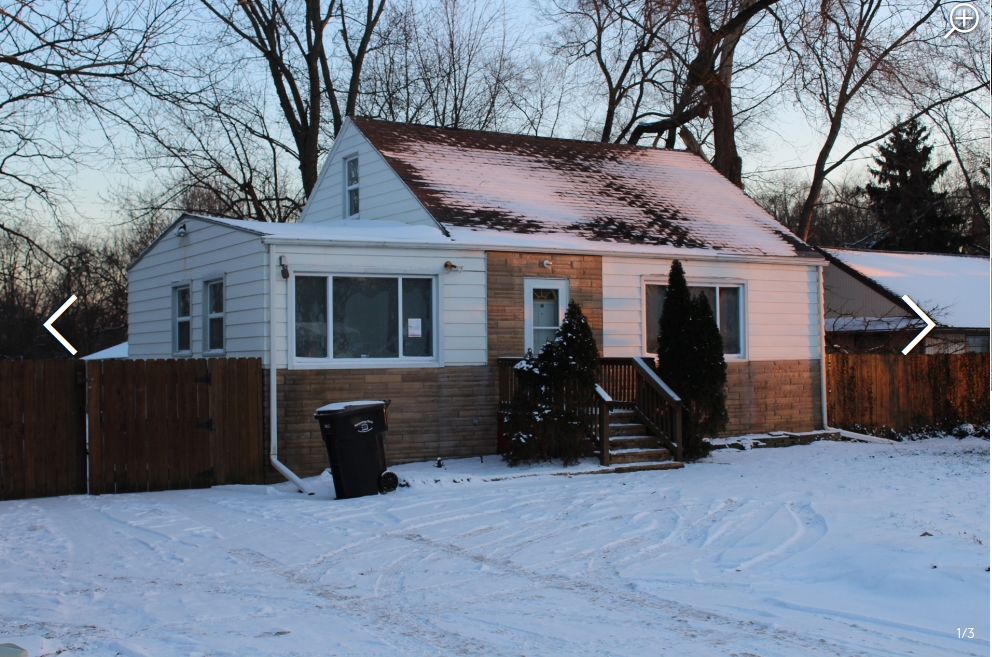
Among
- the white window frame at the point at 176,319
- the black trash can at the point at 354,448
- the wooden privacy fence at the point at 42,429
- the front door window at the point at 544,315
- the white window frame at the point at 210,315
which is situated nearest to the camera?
the black trash can at the point at 354,448

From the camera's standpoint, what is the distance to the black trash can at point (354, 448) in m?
11.8

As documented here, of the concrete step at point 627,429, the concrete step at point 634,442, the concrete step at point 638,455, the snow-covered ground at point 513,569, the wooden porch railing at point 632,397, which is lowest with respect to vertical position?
the snow-covered ground at point 513,569

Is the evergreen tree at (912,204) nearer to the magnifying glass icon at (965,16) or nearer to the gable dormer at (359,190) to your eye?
the magnifying glass icon at (965,16)

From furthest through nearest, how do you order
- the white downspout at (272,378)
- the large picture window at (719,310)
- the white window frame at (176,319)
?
the large picture window at (719,310)
the white window frame at (176,319)
the white downspout at (272,378)

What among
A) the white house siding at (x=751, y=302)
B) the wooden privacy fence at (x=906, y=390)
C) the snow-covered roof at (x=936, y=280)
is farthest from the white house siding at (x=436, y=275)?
the snow-covered roof at (x=936, y=280)

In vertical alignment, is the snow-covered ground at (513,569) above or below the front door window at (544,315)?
below

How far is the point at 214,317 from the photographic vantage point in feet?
50.1

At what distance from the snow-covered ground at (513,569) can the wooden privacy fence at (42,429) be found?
35 centimetres

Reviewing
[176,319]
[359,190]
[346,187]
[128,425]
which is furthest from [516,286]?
[128,425]

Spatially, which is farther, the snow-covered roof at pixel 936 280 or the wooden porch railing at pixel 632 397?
the snow-covered roof at pixel 936 280

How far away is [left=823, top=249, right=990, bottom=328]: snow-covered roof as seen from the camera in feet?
84.9

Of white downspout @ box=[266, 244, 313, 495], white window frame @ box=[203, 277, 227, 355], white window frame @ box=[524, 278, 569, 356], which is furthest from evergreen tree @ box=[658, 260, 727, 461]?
white window frame @ box=[203, 277, 227, 355]

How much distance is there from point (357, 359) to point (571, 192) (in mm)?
6170

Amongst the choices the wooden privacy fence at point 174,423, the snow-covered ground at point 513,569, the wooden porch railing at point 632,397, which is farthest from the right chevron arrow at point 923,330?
the wooden privacy fence at point 174,423
